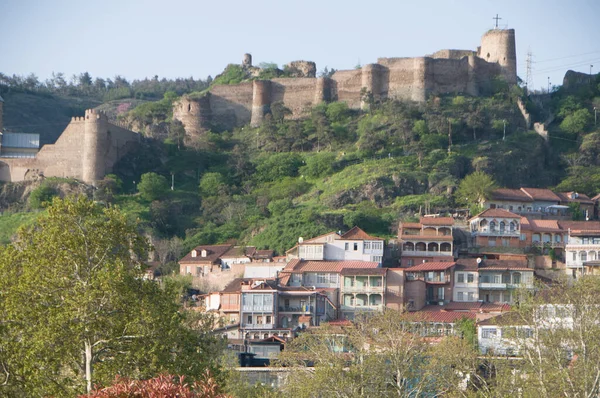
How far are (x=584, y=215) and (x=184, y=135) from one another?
3305 centimetres

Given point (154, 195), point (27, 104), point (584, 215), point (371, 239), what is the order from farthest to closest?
point (27, 104), point (154, 195), point (584, 215), point (371, 239)

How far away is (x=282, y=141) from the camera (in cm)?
9788

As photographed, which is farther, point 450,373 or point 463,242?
point 463,242

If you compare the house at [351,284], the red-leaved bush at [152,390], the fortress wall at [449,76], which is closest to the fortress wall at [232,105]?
the fortress wall at [449,76]

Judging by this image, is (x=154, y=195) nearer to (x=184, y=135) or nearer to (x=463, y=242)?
(x=184, y=135)

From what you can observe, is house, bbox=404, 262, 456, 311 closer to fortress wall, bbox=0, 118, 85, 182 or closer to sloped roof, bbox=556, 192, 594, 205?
sloped roof, bbox=556, 192, 594, 205

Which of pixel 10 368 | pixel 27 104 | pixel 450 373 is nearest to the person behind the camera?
pixel 10 368

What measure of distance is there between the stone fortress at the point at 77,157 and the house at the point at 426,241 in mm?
25287

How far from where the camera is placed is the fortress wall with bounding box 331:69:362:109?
100 m

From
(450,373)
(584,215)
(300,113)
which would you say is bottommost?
(450,373)

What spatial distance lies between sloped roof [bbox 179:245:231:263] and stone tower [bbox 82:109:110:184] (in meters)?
14.2

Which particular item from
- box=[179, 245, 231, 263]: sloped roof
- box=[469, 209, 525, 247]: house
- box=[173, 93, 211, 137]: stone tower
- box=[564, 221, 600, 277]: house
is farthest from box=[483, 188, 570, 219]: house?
box=[173, 93, 211, 137]: stone tower

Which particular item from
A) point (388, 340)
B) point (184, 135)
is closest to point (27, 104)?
point (184, 135)

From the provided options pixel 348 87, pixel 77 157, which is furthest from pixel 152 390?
pixel 348 87
